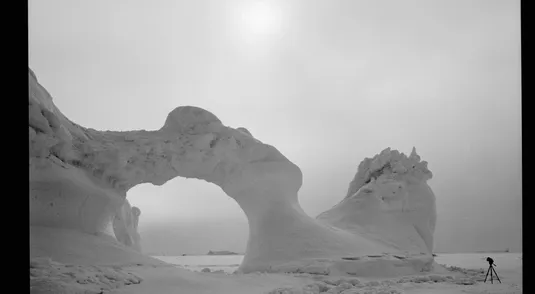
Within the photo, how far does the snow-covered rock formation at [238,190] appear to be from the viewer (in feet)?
30.0

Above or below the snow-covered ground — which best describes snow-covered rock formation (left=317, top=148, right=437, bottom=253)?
above

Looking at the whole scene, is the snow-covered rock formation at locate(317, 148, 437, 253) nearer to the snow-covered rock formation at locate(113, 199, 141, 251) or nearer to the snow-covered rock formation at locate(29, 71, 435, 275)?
the snow-covered rock formation at locate(29, 71, 435, 275)

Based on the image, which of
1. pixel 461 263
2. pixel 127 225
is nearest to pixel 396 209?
pixel 461 263

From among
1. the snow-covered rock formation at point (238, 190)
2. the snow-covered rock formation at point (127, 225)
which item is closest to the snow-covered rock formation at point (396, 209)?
the snow-covered rock formation at point (238, 190)

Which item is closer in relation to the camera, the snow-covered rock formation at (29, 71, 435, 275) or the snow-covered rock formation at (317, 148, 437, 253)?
the snow-covered rock formation at (29, 71, 435, 275)

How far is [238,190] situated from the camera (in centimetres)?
1383

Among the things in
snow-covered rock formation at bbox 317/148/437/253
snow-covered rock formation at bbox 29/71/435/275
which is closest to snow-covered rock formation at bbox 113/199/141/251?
snow-covered rock formation at bbox 29/71/435/275

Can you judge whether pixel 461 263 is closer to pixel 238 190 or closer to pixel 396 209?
pixel 396 209

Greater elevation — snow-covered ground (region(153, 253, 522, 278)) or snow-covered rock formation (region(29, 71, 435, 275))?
snow-covered rock formation (region(29, 71, 435, 275))

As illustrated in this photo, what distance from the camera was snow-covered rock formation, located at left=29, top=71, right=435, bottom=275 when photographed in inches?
360

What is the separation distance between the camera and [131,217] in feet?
55.4
